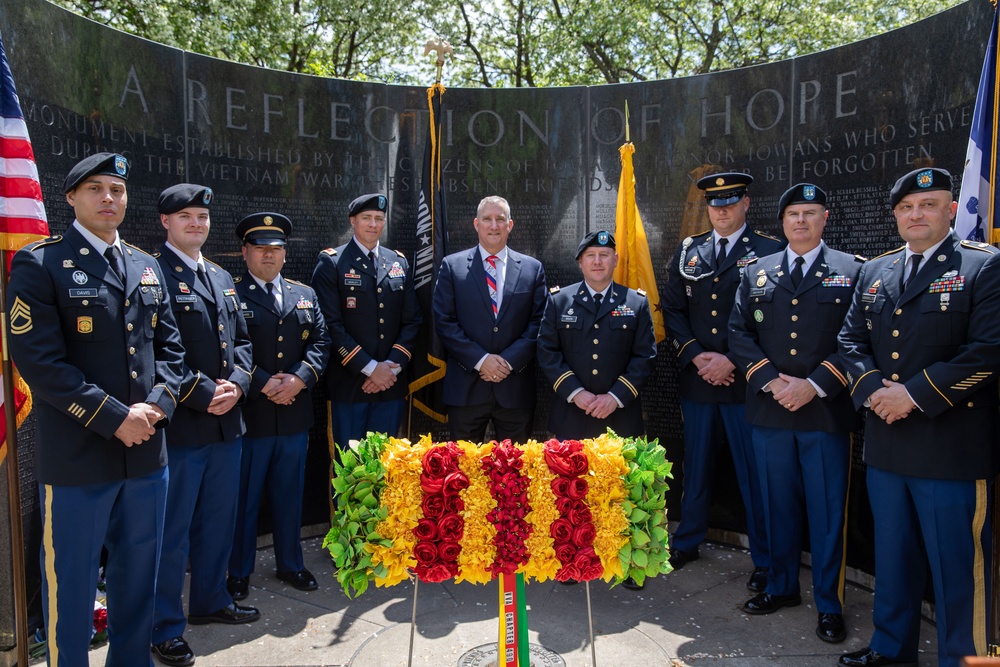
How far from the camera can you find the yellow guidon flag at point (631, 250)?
18.7 feet

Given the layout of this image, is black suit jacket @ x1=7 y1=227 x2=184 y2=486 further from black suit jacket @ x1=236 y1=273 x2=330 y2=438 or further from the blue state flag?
the blue state flag

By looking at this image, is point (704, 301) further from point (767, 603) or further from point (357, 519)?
point (357, 519)

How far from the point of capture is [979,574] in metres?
3.55

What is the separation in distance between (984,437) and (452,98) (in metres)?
4.63

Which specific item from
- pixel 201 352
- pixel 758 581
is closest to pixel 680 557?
pixel 758 581

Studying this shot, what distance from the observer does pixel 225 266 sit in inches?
217

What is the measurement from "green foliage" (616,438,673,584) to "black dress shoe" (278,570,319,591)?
2.69 m

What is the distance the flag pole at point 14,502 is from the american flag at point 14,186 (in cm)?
7

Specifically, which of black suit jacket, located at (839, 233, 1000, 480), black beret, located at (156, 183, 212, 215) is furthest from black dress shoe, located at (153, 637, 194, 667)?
black suit jacket, located at (839, 233, 1000, 480)

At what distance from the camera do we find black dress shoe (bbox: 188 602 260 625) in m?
4.33

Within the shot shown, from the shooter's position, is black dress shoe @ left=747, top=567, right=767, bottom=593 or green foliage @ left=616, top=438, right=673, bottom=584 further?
black dress shoe @ left=747, top=567, right=767, bottom=593

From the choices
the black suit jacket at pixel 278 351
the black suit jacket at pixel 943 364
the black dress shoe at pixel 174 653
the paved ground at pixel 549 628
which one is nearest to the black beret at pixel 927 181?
the black suit jacket at pixel 943 364

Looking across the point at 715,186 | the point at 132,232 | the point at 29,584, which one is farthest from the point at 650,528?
the point at 132,232

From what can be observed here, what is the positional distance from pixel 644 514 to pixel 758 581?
8.03 feet
